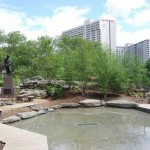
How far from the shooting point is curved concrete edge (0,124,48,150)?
24.1 feet

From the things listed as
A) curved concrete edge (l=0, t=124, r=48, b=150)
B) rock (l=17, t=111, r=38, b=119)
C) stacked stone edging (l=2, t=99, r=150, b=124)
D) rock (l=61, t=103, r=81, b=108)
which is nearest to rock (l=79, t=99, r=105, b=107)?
stacked stone edging (l=2, t=99, r=150, b=124)

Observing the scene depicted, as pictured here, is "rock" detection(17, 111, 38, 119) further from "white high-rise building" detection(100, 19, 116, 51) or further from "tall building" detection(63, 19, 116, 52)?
"white high-rise building" detection(100, 19, 116, 51)

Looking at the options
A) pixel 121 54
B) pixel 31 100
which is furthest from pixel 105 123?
pixel 121 54

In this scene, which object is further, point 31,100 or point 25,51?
point 25,51

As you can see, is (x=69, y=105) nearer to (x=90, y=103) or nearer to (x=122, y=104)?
(x=90, y=103)

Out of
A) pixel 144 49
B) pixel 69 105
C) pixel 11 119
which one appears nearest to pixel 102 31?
pixel 144 49

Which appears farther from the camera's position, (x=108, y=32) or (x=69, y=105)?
(x=108, y=32)

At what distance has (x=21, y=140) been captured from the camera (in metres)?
8.08

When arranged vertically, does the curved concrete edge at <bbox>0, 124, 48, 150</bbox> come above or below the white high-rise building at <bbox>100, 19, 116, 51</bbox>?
below

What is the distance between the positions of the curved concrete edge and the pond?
1.74 ft

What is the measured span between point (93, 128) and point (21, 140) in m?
3.64

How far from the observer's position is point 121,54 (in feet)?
72.4

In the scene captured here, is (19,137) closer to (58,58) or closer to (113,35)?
(58,58)

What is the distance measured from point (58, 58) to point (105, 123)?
53.5 ft
